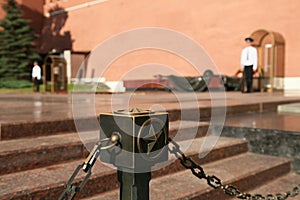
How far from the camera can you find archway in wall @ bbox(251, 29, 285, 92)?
38.0 ft

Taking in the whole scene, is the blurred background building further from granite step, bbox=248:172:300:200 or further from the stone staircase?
the stone staircase

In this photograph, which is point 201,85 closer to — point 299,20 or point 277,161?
point 299,20

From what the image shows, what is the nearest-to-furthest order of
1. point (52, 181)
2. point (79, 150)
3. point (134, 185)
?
point (134, 185)
point (52, 181)
point (79, 150)

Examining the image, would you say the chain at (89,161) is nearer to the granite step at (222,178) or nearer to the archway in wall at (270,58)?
the granite step at (222,178)

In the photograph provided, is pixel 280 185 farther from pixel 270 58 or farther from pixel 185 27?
pixel 185 27

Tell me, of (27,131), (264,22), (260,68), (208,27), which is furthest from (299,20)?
(27,131)

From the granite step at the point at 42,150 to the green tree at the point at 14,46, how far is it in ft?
67.7

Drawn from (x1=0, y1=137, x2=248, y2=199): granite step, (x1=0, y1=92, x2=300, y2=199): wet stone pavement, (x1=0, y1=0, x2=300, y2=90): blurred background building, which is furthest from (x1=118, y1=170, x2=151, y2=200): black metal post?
(x1=0, y1=0, x2=300, y2=90): blurred background building

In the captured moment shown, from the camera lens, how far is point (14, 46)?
22297mm

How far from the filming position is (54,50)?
24.9 metres

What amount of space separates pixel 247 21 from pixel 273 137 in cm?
1134

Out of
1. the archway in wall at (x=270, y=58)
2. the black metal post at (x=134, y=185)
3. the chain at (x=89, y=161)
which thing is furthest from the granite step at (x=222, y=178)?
the archway in wall at (x=270, y=58)

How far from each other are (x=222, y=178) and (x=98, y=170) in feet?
3.51

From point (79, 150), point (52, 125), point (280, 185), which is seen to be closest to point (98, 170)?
Result: point (79, 150)
